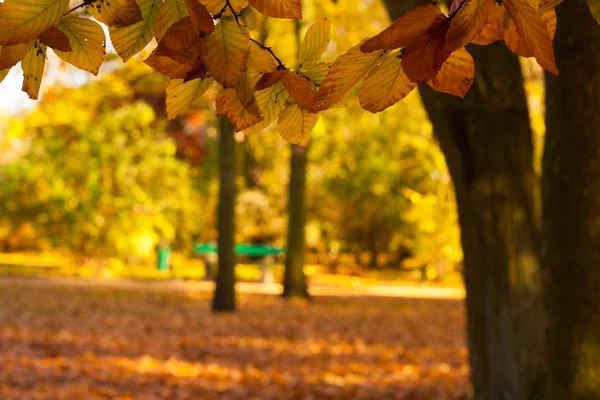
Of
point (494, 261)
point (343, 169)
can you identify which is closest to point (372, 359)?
point (494, 261)

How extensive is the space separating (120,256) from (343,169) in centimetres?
849

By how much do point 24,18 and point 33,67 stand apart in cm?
26

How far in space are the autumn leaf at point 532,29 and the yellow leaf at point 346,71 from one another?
0.19 m

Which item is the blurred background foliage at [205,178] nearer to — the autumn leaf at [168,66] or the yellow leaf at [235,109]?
the yellow leaf at [235,109]

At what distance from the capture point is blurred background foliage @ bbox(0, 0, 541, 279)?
18391 millimetres

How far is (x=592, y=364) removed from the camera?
11.0 feet

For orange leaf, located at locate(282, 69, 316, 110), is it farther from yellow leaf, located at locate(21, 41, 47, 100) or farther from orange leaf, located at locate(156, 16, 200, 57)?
yellow leaf, located at locate(21, 41, 47, 100)

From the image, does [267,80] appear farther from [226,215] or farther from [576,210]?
[226,215]

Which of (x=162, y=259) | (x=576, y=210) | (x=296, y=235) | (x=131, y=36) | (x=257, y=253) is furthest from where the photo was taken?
(x=162, y=259)

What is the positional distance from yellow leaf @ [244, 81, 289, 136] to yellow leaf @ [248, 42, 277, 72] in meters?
0.09

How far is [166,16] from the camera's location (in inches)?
43.9

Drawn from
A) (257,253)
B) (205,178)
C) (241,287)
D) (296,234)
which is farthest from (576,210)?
(205,178)

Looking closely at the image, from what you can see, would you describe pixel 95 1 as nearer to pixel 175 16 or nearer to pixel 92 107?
pixel 175 16

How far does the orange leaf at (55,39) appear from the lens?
1156mm
